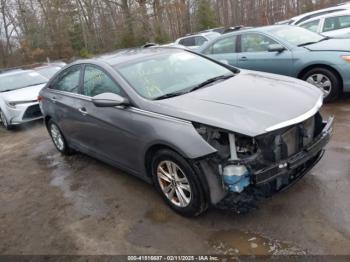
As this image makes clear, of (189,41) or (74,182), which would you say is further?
(189,41)

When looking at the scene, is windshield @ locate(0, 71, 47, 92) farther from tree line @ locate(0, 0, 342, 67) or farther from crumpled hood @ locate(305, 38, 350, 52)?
tree line @ locate(0, 0, 342, 67)

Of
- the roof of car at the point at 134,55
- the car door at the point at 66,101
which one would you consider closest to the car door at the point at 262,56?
the roof of car at the point at 134,55

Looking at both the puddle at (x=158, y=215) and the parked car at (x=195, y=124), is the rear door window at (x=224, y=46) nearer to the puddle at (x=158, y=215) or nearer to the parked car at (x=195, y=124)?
the parked car at (x=195, y=124)

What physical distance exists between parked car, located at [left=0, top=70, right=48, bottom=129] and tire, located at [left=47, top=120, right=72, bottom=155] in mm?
2459

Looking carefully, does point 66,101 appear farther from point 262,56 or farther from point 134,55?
point 262,56

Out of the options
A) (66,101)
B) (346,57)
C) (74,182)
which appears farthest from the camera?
(346,57)

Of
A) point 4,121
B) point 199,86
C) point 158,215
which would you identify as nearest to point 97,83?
point 199,86

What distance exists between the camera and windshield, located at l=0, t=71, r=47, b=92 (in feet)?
29.0

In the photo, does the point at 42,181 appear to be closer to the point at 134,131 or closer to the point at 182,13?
the point at 134,131

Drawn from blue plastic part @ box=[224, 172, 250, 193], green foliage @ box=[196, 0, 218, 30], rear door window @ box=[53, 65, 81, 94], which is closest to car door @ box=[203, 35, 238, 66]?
rear door window @ box=[53, 65, 81, 94]

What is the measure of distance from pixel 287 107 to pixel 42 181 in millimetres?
3581

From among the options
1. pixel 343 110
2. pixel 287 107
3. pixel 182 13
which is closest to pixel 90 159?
pixel 287 107

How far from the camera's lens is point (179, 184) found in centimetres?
333

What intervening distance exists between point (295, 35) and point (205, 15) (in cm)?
2482
